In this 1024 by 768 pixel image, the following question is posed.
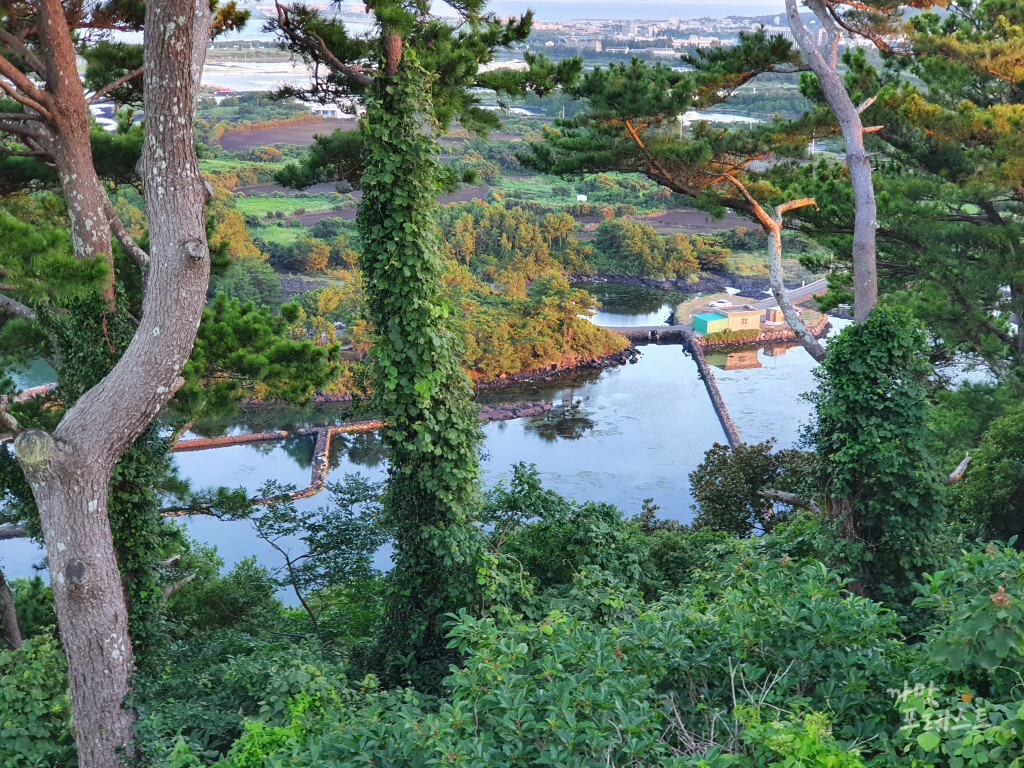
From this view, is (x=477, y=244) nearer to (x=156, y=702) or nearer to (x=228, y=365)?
(x=228, y=365)

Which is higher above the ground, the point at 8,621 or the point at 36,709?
the point at 36,709

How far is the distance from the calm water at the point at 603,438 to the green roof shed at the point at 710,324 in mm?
1265

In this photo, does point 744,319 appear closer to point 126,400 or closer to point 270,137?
point 126,400

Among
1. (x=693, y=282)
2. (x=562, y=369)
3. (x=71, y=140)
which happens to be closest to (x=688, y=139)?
(x=71, y=140)

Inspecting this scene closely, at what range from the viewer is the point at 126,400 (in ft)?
13.0

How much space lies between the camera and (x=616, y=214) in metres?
42.6

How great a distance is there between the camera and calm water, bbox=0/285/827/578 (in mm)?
18219

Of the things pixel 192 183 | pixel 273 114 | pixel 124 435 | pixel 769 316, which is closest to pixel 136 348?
pixel 124 435

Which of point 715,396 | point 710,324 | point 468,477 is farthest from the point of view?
point 710,324

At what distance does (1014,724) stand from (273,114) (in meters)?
62.9

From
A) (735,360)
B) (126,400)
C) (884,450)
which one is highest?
(126,400)

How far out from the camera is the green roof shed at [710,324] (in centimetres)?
2866

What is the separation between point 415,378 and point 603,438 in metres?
16.9

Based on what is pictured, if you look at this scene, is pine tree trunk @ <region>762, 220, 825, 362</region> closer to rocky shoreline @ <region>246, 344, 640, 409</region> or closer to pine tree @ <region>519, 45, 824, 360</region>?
pine tree @ <region>519, 45, 824, 360</region>
